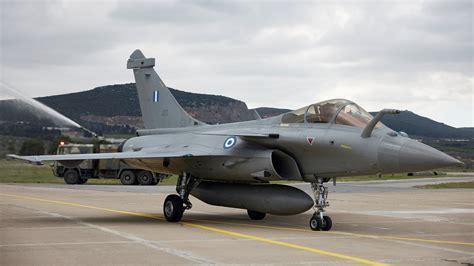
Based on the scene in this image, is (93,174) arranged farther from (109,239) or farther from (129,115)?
(109,239)

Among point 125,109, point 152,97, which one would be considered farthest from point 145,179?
point 152,97

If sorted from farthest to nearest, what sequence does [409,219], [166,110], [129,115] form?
[129,115] < [166,110] < [409,219]

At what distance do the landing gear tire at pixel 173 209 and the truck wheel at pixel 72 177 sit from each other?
72.8ft

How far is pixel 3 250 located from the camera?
29.4 feet

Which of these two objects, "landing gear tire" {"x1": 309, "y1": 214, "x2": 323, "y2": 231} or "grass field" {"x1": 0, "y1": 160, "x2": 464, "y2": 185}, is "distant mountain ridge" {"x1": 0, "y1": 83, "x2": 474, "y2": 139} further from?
"grass field" {"x1": 0, "y1": 160, "x2": 464, "y2": 185}

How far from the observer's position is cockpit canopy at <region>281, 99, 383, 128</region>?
12.3 metres

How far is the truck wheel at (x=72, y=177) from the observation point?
115ft

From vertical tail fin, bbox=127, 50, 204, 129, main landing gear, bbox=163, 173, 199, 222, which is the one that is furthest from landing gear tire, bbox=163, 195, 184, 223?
vertical tail fin, bbox=127, 50, 204, 129

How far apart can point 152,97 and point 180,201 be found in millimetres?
4604

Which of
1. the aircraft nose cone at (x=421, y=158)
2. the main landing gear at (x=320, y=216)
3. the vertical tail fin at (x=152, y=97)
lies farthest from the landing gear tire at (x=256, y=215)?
the aircraft nose cone at (x=421, y=158)

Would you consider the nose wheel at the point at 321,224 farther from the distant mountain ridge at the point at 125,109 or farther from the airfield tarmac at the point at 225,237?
the distant mountain ridge at the point at 125,109

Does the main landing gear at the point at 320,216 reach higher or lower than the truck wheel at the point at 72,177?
lower

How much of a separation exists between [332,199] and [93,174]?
16.7m

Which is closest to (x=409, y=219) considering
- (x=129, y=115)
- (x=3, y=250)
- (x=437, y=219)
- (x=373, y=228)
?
(x=437, y=219)
